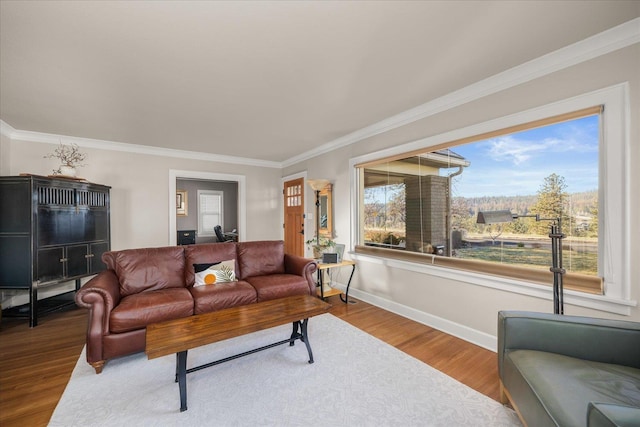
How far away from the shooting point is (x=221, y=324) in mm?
1920

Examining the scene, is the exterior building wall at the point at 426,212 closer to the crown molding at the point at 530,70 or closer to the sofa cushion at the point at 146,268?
the crown molding at the point at 530,70

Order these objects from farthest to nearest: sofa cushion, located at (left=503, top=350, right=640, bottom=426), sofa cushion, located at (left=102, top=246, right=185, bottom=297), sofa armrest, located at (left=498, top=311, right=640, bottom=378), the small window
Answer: the small window → sofa cushion, located at (left=102, top=246, right=185, bottom=297) → sofa armrest, located at (left=498, top=311, right=640, bottom=378) → sofa cushion, located at (left=503, top=350, right=640, bottom=426)

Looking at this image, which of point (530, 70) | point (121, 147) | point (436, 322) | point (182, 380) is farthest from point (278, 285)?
point (121, 147)

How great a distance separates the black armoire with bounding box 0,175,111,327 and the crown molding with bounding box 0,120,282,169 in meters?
0.93

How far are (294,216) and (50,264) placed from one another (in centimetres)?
365

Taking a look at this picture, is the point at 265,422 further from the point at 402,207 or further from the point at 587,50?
the point at 587,50

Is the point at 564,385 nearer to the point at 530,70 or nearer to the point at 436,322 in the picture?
the point at 436,322

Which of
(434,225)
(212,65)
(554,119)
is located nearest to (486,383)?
(434,225)

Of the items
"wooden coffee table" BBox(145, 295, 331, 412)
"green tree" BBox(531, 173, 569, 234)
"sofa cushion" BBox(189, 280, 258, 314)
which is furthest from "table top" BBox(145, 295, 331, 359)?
"green tree" BBox(531, 173, 569, 234)

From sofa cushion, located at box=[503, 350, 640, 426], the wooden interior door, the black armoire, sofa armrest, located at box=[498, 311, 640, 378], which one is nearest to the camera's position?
sofa cushion, located at box=[503, 350, 640, 426]

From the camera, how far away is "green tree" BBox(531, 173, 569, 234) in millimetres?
2088

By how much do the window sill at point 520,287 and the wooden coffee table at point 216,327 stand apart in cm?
137

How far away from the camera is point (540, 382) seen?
126 cm

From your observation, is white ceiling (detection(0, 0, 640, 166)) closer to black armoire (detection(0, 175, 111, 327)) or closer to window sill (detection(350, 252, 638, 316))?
black armoire (detection(0, 175, 111, 327))
